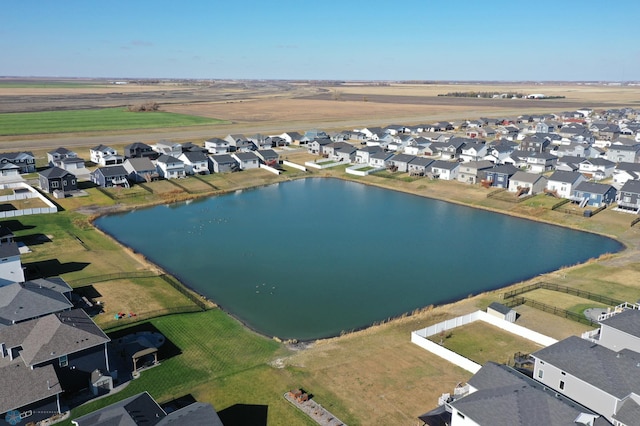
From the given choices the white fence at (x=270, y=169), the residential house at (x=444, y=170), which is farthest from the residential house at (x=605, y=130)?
the white fence at (x=270, y=169)

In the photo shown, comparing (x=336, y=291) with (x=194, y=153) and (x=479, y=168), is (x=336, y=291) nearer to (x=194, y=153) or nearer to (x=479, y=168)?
(x=479, y=168)

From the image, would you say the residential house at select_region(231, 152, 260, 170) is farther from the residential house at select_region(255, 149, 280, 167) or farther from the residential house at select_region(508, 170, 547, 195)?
the residential house at select_region(508, 170, 547, 195)

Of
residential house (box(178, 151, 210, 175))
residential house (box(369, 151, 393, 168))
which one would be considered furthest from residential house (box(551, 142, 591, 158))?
residential house (box(178, 151, 210, 175))

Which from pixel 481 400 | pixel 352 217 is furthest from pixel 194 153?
pixel 481 400

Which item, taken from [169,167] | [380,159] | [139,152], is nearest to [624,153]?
[380,159]

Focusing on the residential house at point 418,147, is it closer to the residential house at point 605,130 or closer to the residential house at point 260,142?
the residential house at point 260,142

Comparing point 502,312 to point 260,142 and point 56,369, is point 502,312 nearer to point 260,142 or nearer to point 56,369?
point 56,369
